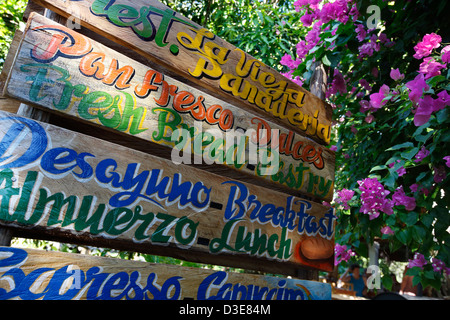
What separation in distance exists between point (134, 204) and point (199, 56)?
2.56 feet

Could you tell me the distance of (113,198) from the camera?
1.20 m

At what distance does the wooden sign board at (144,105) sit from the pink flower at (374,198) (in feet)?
0.99

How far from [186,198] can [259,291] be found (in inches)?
22.7

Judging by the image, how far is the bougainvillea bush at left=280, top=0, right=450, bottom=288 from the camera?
1.70 m

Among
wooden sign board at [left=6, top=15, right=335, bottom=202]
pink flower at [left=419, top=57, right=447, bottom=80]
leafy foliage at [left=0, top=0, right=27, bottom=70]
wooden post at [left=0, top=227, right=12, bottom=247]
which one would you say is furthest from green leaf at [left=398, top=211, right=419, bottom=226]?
leafy foliage at [left=0, top=0, right=27, bottom=70]

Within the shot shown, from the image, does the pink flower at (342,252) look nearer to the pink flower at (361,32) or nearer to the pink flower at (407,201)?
the pink flower at (407,201)

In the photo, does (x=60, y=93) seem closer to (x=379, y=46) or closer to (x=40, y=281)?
(x=40, y=281)

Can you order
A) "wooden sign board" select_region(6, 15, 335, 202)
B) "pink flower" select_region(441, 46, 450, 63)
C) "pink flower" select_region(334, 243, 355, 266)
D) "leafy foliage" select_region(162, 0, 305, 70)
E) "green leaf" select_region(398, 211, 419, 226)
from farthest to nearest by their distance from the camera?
"leafy foliage" select_region(162, 0, 305, 70)
"pink flower" select_region(334, 243, 355, 266)
"green leaf" select_region(398, 211, 419, 226)
"pink flower" select_region(441, 46, 450, 63)
"wooden sign board" select_region(6, 15, 335, 202)

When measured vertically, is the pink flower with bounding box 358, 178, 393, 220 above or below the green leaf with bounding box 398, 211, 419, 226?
above

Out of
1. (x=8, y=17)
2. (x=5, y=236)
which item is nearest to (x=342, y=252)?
(x=5, y=236)

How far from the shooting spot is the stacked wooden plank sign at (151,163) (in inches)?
41.7

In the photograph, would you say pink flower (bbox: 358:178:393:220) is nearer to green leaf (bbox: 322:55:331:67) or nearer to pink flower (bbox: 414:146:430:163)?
pink flower (bbox: 414:146:430:163)

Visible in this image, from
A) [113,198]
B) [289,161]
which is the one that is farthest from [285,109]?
[113,198]

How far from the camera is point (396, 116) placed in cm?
231
